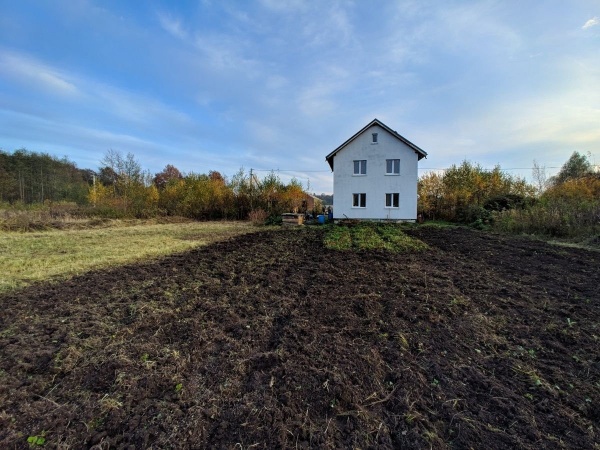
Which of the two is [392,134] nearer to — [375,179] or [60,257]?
[375,179]

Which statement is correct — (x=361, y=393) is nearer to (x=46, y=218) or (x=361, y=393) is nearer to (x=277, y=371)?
(x=277, y=371)

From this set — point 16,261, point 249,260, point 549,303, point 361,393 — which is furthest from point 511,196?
point 16,261

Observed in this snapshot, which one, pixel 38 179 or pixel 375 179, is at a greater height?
pixel 38 179

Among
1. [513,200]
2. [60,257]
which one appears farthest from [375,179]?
[60,257]

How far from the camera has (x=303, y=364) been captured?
2.72m

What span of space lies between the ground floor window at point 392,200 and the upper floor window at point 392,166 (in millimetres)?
1656

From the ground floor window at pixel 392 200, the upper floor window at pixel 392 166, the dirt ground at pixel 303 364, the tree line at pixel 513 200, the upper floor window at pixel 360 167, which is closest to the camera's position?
the dirt ground at pixel 303 364

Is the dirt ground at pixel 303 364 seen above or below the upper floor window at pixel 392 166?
below

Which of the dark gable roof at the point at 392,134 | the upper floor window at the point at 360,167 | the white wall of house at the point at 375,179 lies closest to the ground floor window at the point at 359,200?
the white wall of house at the point at 375,179

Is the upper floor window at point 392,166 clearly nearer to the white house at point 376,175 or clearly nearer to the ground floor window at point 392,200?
the white house at point 376,175

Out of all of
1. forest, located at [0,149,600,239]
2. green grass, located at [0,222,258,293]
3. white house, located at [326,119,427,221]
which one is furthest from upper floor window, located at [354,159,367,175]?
green grass, located at [0,222,258,293]

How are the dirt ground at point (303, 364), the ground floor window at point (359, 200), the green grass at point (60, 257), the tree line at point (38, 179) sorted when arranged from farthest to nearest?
the tree line at point (38, 179)
the ground floor window at point (359, 200)
the green grass at point (60, 257)
the dirt ground at point (303, 364)

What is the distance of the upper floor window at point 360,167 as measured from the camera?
20.7m

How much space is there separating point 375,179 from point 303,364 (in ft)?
63.1
